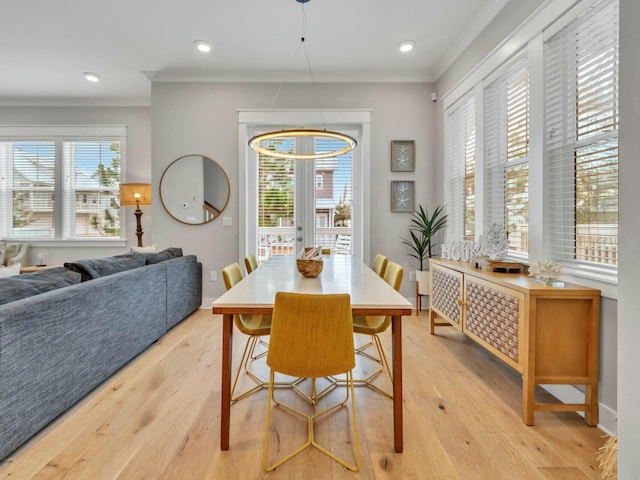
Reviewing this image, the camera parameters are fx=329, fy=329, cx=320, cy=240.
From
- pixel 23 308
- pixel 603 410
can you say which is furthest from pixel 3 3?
pixel 603 410

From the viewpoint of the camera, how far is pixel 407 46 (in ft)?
11.2

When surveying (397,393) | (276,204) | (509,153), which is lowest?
(397,393)

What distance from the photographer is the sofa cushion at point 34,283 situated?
1.61m

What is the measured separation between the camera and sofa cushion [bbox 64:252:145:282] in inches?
85.5

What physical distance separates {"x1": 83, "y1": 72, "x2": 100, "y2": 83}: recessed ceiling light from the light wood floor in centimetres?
375

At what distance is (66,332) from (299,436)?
1.34m

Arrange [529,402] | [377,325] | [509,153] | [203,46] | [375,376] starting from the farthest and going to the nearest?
[203,46]
[509,153]
[375,376]
[377,325]
[529,402]

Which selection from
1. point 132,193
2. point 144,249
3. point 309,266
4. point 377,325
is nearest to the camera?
point 377,325

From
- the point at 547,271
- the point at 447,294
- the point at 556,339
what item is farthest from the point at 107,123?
the point at 556,339

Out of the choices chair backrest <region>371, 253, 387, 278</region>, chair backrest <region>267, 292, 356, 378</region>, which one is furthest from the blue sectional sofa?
chair backrest <region>371, 253, 387, 278</region>

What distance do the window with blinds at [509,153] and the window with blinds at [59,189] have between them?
502cm

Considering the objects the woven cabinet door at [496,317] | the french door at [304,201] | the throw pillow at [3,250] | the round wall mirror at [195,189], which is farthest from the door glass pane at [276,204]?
the throw pillow at [3,250]

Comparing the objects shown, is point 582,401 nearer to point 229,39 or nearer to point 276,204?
point 276,204

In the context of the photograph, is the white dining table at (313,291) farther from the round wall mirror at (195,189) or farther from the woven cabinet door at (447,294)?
the round wall mirror at (195,189)
